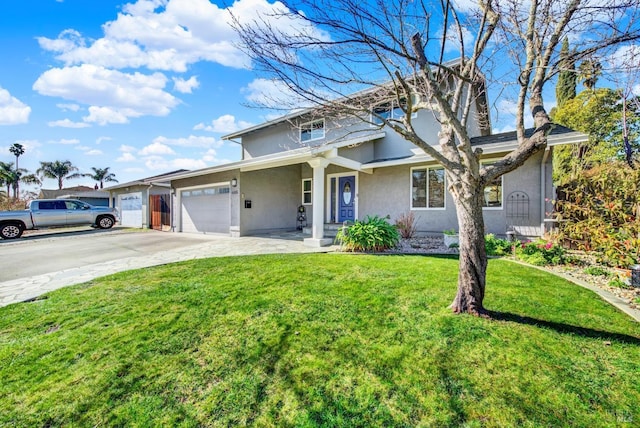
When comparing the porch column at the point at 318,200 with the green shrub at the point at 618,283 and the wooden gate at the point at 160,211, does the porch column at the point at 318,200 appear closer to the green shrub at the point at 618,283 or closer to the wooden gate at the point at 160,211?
the green shrub at the point at 618,283

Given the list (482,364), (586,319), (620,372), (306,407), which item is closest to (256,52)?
(306,407)

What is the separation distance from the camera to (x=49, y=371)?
2.70 m

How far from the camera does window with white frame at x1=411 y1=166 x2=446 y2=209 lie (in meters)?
10.8

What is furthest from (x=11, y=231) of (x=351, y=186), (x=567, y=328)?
(x=567, y=328)

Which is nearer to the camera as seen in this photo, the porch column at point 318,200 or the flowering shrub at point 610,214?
the flowering shrub at point 610,214

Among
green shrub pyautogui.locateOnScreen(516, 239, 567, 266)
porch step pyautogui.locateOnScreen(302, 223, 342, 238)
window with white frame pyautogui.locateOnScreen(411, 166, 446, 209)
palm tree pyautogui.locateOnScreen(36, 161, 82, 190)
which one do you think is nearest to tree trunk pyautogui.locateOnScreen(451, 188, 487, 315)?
green shrub pyautogui.locateOnScreen(516, 239, 567, 266)

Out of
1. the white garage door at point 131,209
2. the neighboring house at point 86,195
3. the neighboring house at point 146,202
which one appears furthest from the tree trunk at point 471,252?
the neighboring house at point 86,195

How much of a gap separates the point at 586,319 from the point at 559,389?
6.20 feet

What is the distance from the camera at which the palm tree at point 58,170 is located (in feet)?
124

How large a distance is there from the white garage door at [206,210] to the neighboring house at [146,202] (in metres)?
1.65

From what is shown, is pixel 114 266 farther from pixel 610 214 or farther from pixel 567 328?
pixel 610 214

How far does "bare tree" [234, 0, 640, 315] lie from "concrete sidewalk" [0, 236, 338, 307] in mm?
5170

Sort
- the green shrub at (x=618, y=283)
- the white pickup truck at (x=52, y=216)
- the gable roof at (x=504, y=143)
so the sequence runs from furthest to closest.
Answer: the white pickup truck at (x=52, y=216) → the gable roof at (x=504, y=143) → the green shrub at (x=618, y=283)

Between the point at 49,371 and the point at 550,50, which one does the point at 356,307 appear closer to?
the point at 49,371
